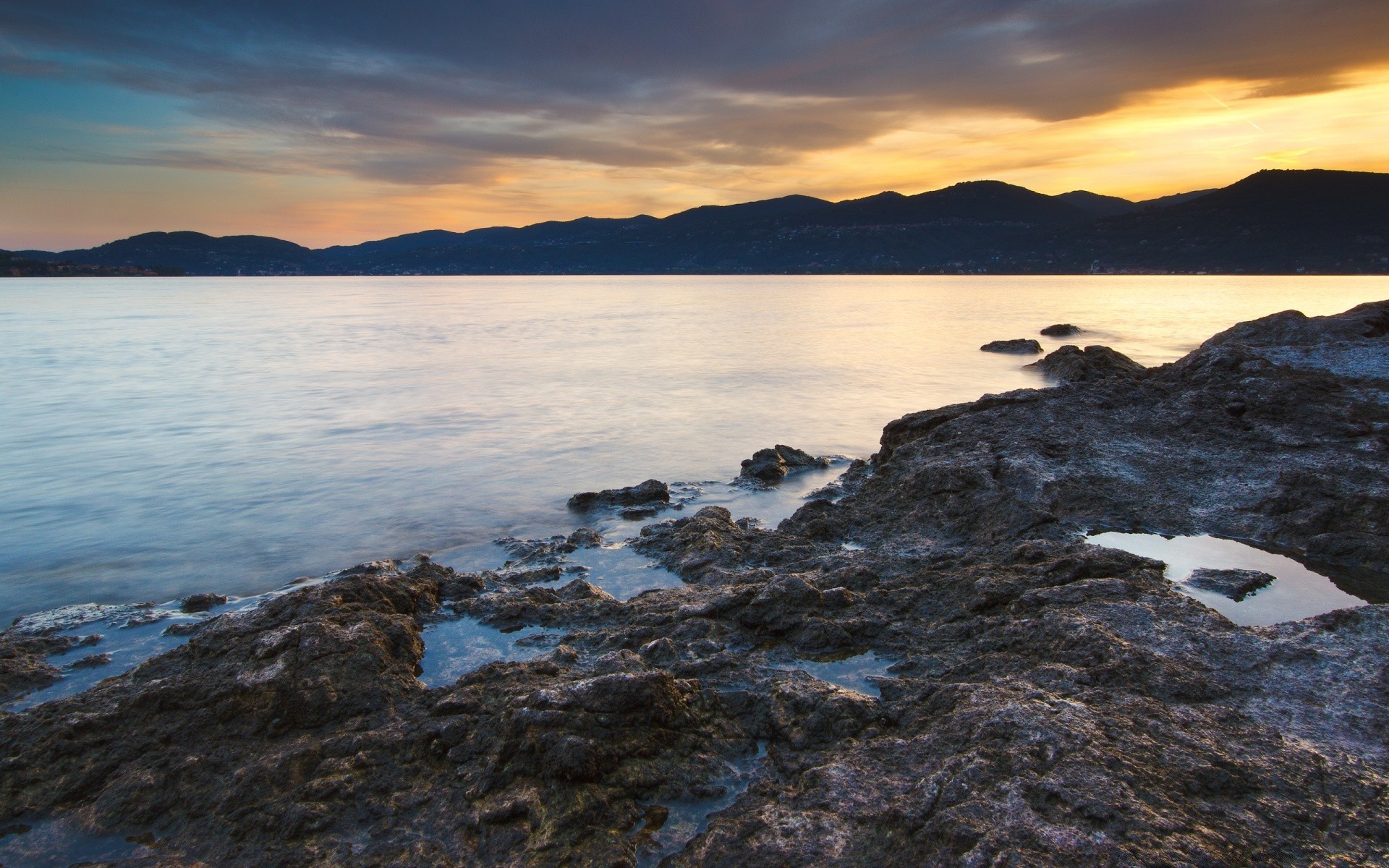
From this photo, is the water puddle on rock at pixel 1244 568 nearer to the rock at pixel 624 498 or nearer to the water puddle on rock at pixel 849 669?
the water puddle on rock at pixel 849 669

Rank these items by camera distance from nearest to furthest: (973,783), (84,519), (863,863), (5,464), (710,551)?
(863,863), (973,783), (710,551), (84,519), (5,464)

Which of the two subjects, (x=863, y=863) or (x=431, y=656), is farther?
(x=431, y=656)

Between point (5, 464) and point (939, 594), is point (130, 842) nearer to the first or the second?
point (939, 594)

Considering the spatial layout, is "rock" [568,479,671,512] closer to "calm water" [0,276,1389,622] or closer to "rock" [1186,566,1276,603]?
"calm water" [0,276,1389,622]

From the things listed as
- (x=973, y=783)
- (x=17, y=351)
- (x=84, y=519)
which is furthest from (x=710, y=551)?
(x=17, y=351)

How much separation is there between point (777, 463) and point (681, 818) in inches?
263

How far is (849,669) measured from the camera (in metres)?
4.24

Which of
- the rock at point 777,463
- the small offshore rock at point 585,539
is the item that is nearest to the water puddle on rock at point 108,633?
the small offshore rock at point 585,539

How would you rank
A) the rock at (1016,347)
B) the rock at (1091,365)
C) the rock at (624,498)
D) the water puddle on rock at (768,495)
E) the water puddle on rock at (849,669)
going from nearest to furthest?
1. the water puddle on rock at (849,669)
2. the water puddle on rock at (768,495)
3. the rock at (624,498)
4. the rock at (1091,365)
5. the rock at (1016,347)

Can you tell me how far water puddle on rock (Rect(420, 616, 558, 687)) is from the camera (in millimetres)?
4496

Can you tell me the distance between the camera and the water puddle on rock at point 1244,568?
16.1 ft

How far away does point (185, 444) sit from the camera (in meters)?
12.1

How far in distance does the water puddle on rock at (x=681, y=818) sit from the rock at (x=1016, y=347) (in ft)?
77.4

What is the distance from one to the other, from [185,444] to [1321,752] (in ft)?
45.7
